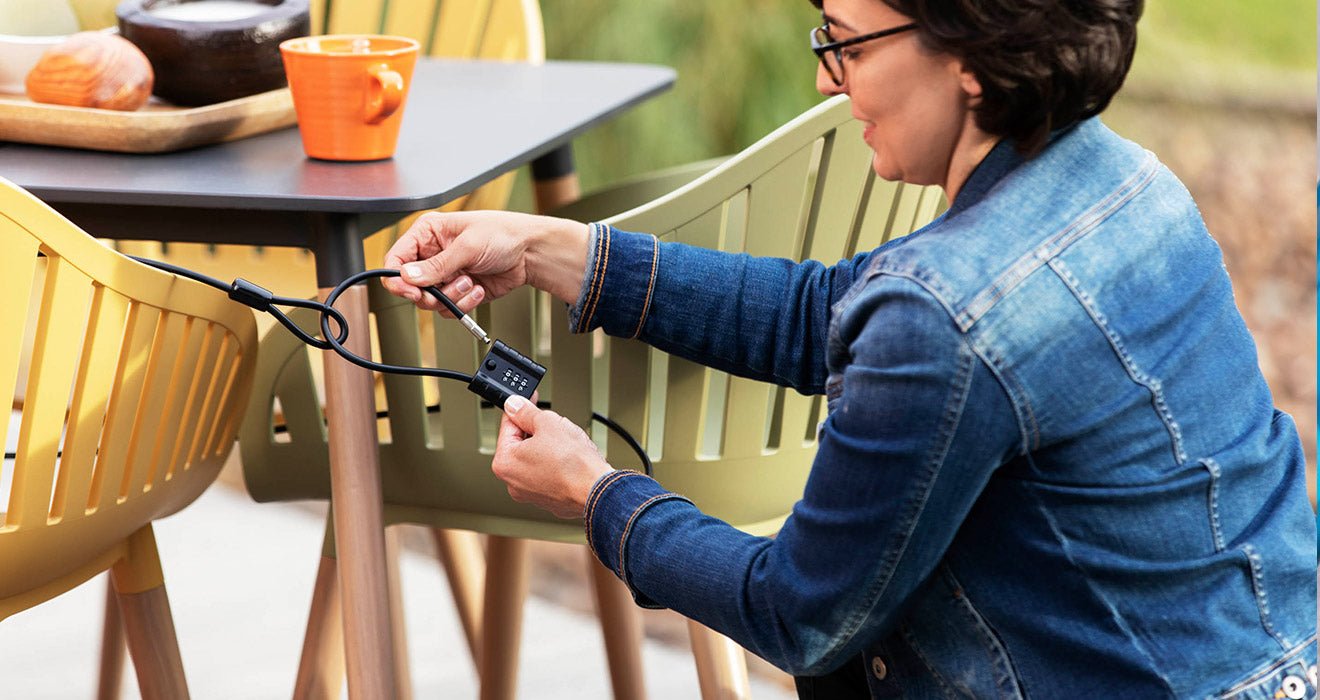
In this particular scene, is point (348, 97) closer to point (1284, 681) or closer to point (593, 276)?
point (593, 276)

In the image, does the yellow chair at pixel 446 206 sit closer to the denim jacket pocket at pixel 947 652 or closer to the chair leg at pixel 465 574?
the chair leg at pixel 465 574

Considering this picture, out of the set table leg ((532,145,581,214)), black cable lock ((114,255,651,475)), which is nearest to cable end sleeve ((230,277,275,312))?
black cable lock ((114,255,651,475))

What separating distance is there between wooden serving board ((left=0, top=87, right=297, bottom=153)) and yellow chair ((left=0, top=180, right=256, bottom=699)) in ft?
0.61

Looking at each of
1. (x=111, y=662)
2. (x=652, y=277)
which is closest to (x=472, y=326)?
(x=652, y=277)

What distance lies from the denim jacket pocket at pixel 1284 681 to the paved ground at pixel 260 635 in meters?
1.10

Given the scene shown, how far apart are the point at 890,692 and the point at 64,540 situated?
1.91ft

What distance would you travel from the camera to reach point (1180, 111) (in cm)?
349

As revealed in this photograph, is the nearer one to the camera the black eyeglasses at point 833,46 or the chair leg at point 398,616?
the black eyeglasses at point 833,46

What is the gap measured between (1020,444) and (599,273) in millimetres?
400

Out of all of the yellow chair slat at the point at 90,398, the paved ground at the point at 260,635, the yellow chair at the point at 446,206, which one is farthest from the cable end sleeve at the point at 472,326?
the paved ground at the point at 260,635

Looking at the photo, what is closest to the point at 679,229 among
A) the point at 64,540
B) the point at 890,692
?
the point at 890,692

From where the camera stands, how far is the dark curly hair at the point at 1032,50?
84cm

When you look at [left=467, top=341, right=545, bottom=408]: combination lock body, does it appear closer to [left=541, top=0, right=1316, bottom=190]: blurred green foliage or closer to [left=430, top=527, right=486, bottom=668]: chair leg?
[left=430, top=527, right=486, bottom=668]: chair leg

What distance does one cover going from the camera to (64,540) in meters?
1.04
